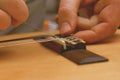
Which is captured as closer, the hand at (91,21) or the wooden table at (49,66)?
the wooden table at (49,66)

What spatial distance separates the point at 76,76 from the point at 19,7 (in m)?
0.16

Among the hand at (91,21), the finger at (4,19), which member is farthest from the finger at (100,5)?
the finger at (4,19)

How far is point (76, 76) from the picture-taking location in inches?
13.1

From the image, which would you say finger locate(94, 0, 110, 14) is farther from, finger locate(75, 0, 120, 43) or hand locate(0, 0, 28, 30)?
hand locate(0, 0, 28, 30)

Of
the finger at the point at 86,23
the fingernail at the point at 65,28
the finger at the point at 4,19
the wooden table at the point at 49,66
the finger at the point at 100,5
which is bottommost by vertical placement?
the wooden table at the point at 49,66

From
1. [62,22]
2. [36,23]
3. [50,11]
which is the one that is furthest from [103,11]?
[50,11]

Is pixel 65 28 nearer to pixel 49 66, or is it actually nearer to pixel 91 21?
pixel 91 21

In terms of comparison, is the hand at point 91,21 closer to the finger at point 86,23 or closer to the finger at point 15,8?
the finger at point 86,23

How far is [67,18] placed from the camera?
1.78 feet

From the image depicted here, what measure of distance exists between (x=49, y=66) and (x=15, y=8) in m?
0.11

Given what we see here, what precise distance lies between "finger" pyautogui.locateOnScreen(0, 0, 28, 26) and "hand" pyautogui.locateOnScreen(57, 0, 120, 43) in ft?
0.40

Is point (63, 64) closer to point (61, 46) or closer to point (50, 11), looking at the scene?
point (61, 46)

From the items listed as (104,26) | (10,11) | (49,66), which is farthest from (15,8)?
(104,26)

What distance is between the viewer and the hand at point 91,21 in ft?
1.76
